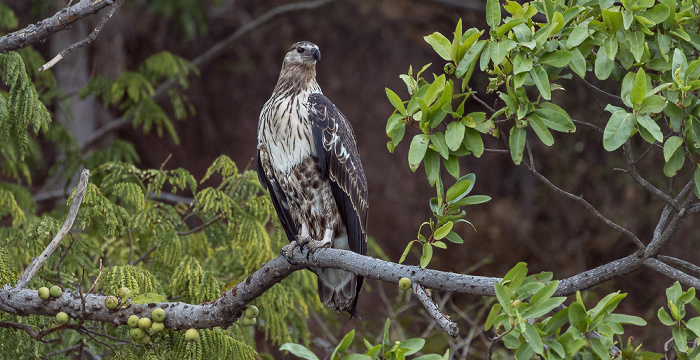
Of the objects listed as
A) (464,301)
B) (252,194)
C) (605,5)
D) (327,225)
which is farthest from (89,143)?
(605,5)

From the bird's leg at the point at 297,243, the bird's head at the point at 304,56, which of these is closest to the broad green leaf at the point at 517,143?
the bird's leg at the point at 297,243

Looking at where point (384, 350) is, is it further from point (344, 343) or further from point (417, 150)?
point (417, 150)

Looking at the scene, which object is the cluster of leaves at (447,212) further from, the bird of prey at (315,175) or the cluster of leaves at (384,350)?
the bird of prey at (315,175)

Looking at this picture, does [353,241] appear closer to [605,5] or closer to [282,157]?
[282,157]

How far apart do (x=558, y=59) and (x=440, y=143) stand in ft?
1.38

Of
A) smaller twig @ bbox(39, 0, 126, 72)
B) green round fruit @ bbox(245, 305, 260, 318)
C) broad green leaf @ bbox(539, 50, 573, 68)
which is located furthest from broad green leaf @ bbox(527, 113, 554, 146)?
smaller twig @ bbox(39, 0, 126, 72)

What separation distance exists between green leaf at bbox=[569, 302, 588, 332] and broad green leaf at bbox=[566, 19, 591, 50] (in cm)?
78

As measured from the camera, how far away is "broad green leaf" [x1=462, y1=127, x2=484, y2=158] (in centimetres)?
217

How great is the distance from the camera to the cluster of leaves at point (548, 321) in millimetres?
1785

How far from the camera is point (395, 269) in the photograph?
2326 millimetres

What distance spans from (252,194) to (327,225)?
0.46m

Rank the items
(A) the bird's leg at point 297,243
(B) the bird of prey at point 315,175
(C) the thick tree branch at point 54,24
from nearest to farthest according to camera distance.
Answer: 1. (C) the thick tree branch at point 54,24
2. (A) the bird's leg at point 297,243
3. (B) the bird of prey at point 315,175

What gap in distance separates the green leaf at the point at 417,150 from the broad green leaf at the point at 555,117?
13.6 inches

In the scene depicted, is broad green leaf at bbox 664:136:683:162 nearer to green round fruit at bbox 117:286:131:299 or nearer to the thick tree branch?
green round fruit at bbox 117:286:131:299
